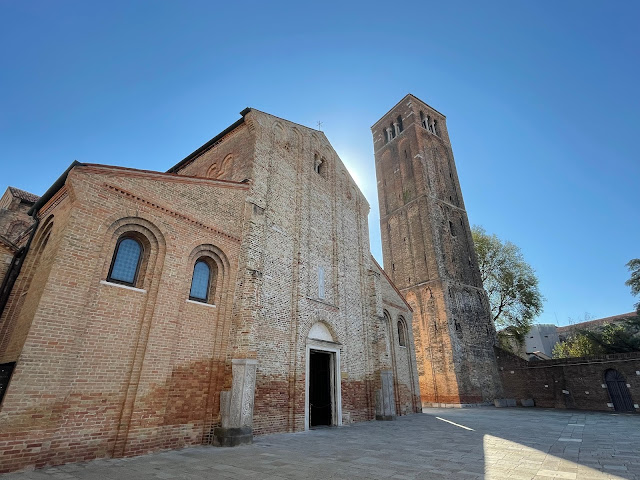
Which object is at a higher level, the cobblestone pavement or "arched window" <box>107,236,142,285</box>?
"arched window" <box>107,236,142,285</box>

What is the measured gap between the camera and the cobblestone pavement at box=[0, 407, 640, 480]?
4.89 metres

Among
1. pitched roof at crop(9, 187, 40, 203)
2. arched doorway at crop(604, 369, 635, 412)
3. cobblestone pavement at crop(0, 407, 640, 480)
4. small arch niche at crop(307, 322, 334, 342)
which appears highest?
pitched roof at crop(9, 187, 40, 203)

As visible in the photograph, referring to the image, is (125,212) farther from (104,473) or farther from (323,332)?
(323,332)

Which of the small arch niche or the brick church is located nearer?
the brick church

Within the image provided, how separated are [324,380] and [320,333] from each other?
1.84 meters

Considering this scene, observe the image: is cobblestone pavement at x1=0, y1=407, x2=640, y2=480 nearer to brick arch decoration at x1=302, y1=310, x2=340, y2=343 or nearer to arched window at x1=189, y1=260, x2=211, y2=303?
brick arch decoration at x1=302, y1=310, x2=340, y2=343

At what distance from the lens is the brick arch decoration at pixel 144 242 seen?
7.29 meters

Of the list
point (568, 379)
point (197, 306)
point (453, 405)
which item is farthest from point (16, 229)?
point (568, 379)

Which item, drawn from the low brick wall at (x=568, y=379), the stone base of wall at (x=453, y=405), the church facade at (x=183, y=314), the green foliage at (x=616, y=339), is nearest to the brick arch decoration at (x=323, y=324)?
the church facade at (x=183, y=314)

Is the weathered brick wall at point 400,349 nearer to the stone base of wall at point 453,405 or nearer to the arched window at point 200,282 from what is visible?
the stone base of wall at point 453,405

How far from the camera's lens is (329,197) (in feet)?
47.9

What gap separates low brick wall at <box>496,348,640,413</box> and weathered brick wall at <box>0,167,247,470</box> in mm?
21218

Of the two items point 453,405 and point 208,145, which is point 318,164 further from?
point 453,405

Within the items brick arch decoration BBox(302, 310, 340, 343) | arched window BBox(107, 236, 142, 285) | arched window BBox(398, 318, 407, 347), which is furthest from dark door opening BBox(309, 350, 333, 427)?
arched window BBox(398, 318, 407, 347)
